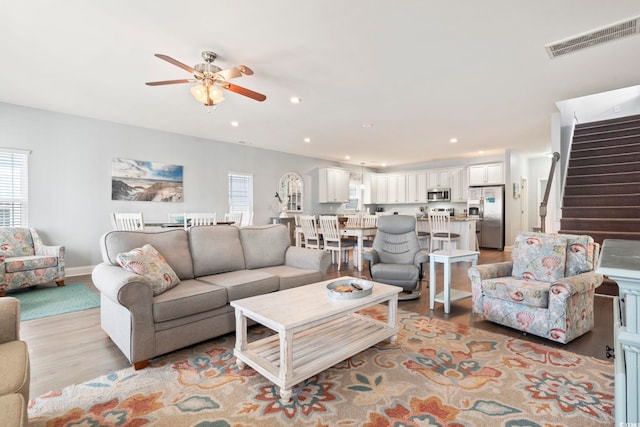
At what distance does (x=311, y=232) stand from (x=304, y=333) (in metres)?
3.73

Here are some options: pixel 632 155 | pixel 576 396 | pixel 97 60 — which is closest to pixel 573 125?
pixel 632 155

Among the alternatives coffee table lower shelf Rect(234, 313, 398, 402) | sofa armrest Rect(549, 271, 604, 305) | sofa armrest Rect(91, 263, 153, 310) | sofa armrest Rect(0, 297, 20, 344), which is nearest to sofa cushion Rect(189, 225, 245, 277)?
sofa armrest Rect(91, 263, 153, 310)

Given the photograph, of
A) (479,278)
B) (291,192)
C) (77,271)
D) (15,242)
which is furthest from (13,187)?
(479,278)

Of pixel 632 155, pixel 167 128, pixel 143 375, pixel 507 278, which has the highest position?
pixel 167 128

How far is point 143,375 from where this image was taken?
78.5 inches

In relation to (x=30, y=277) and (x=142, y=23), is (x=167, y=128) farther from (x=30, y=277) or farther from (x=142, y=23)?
(x=142, y=23)

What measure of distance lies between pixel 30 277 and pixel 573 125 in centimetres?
934

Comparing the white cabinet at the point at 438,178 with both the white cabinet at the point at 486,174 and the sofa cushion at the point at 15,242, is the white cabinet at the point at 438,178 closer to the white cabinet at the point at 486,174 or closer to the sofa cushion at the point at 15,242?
the white cabinet at the point at 486,174

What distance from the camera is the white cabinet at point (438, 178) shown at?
29.3ft

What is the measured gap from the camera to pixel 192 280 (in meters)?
2.80

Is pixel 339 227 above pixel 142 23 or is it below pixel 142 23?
below

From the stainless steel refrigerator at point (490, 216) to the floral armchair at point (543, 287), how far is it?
5316mm

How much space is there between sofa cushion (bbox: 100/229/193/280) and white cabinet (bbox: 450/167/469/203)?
773cm

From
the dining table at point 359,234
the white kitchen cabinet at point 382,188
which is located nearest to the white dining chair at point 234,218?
the dining table at point 359,234
